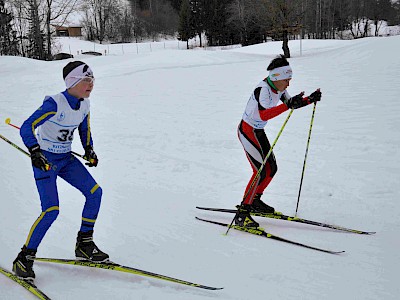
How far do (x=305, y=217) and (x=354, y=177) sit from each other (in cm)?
169

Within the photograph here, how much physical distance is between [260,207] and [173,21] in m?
49.6

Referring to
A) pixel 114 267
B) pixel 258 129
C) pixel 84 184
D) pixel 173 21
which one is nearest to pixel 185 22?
pixel 173 21

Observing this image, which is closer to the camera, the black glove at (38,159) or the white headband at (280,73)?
the black glove at (38,159)

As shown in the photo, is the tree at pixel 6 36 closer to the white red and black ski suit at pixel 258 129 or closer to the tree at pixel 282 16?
the tree at pixel 282 16

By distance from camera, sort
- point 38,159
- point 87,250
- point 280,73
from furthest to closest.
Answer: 1. point 280,73
2. point 87,250
3. point 38,159

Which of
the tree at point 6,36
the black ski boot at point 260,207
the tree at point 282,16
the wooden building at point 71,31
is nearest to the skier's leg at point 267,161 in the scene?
the black ski boot at point 260,207

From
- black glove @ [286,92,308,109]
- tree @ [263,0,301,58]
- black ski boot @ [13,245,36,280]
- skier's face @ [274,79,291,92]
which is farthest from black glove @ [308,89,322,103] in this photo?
tree @ [263,0,301,58]

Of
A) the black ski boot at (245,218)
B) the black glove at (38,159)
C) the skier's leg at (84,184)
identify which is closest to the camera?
the black glove at (38,159)

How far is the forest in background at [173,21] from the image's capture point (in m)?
36.2

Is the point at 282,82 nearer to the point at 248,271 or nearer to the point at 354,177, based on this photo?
the point at 248,271

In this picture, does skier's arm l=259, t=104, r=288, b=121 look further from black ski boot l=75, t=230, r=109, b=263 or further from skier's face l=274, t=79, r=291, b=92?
black ski boot l=75, t=230, r=109, b=263

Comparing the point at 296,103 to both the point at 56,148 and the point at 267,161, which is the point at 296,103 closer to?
the point at 267,161

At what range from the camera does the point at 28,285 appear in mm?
3162

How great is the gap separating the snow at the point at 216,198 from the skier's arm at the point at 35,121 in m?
1.21
